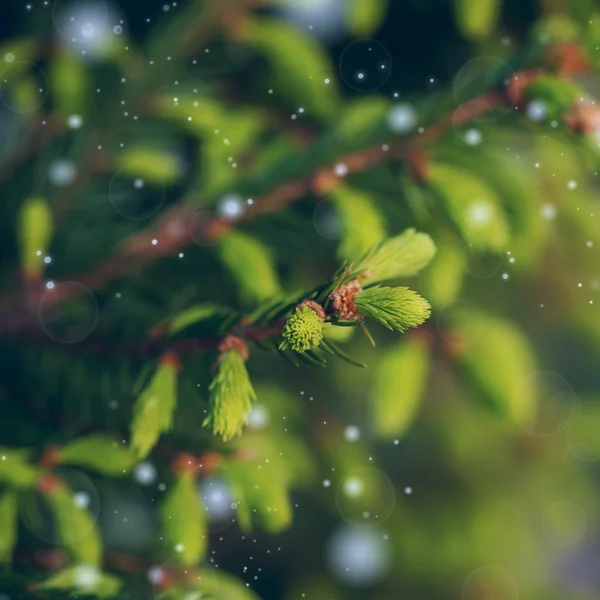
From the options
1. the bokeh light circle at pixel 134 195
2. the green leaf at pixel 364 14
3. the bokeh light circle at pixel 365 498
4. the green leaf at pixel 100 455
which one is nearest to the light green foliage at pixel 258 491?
the green leaf at pixel 100 455

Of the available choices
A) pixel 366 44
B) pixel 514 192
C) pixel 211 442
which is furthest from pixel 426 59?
pixel 211 442

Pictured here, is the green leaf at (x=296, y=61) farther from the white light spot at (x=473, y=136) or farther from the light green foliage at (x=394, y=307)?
the light green foliage at (x=394, y=307)

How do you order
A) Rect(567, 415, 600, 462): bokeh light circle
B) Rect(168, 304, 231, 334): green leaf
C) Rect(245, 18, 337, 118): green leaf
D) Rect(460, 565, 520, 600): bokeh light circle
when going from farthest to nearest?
Rect(460, 565, 520, 600): bokeh light circle
Rect(567, 415, 600, 462): bokeh light circle
Rect(245, 18, 337, 118): green leaf
Rect(168, 304, 231, 334): green leaf

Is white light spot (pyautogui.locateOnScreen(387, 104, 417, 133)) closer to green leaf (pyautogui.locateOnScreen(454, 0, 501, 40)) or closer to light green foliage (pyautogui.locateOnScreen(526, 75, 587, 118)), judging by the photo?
light green foliage (pyautogui.locateOnScreen(526, 75, 587, 118))

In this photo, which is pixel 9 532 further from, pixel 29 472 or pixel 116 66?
pixel 116 66

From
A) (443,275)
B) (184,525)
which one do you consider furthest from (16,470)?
(443,275)

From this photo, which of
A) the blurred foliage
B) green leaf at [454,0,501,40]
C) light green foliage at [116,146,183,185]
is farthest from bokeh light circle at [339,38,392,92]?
light green foliage at [116,146,183,185]

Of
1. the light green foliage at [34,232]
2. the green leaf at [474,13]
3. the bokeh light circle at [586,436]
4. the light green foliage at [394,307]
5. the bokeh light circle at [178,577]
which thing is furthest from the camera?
the bokeh light circle at [586,436]
